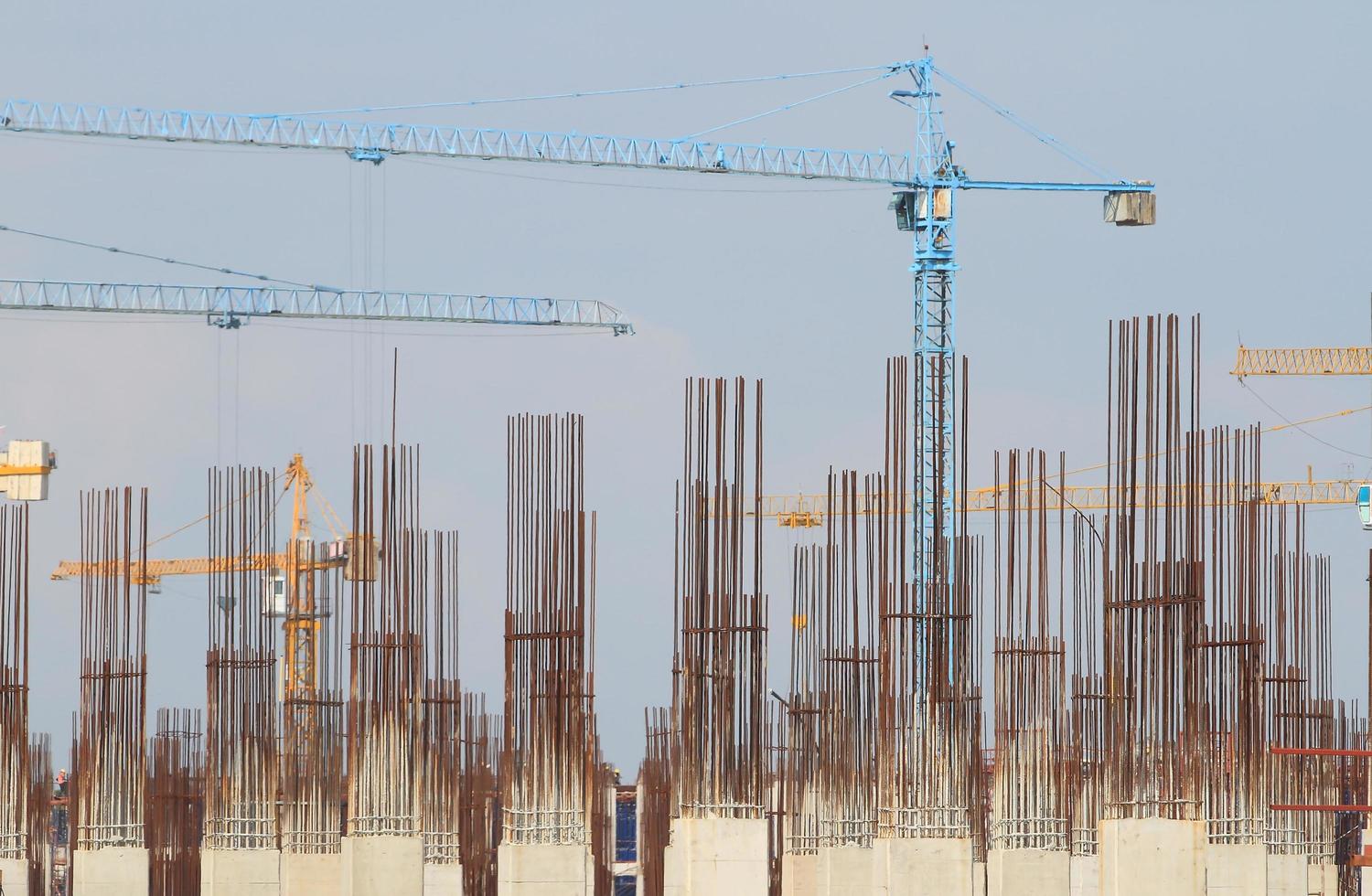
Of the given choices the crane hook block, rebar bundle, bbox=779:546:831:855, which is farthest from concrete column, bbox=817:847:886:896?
the crane hook block

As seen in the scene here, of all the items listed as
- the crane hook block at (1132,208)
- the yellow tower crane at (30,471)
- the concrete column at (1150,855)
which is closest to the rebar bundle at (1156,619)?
the concrete column at (1150,855)

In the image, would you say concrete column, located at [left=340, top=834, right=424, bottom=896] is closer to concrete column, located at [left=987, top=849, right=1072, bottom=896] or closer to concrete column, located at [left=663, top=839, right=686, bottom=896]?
concrete column, located at [left=663, top=839, right=686, bottom=896]

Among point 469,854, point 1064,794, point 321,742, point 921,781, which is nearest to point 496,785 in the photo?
point 469,854

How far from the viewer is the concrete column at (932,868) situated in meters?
24.3

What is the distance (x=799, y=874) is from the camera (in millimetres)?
30516

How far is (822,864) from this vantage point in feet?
97.7

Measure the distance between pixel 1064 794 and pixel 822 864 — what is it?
10.3 ft

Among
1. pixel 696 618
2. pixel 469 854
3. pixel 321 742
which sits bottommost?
pixel 469 854

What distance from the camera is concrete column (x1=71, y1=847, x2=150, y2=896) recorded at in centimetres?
2881

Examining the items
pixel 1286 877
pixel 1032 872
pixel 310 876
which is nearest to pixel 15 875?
pixel 310 876

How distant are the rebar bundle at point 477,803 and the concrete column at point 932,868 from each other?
1009cm

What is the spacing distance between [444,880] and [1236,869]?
9.37m

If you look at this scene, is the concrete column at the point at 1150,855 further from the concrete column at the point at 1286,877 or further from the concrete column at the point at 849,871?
the concrete column at the point at 1286,877

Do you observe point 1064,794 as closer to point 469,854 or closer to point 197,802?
point 469,854
